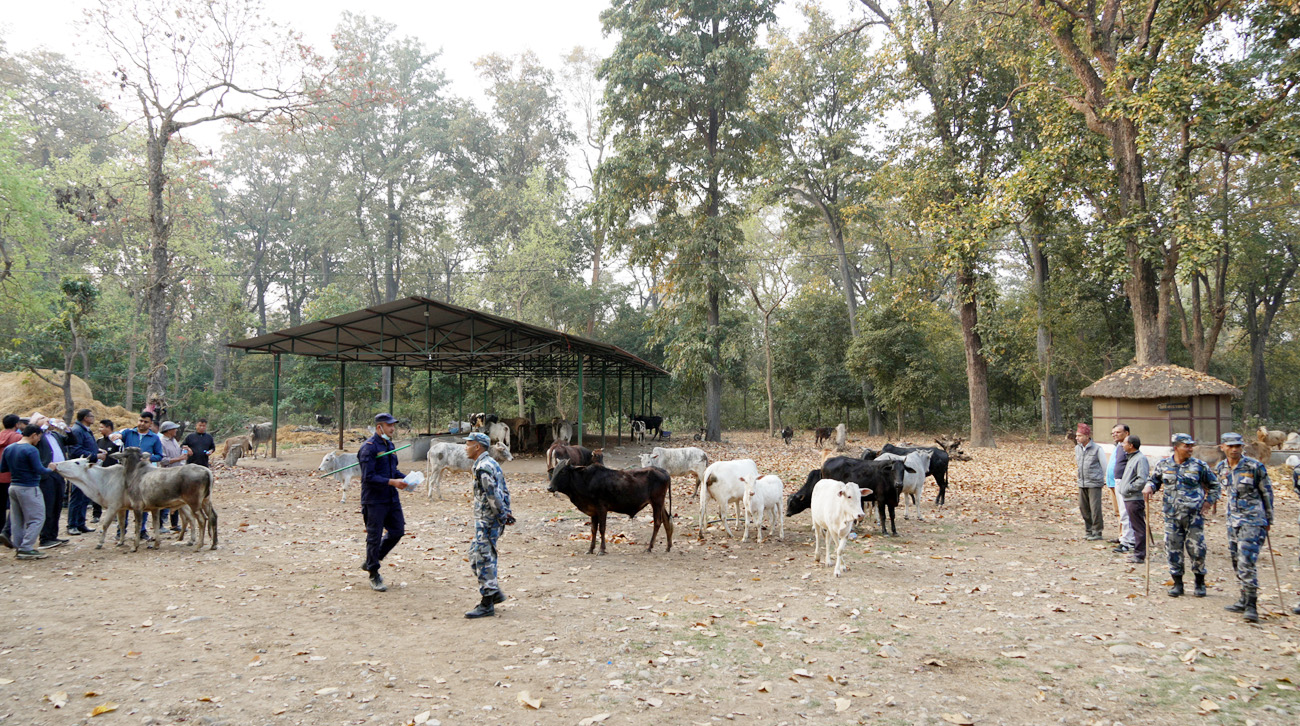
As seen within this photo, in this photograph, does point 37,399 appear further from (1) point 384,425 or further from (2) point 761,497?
(2) point 761,497

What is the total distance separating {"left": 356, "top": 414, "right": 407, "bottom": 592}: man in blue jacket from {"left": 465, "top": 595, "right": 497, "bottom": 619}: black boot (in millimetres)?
1349

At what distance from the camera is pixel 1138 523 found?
8.34 metres

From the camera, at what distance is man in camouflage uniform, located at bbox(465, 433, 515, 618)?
6352mm

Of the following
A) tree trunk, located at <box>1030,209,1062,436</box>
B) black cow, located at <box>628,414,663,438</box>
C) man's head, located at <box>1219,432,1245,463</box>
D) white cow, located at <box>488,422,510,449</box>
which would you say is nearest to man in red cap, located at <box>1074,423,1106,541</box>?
man's head, located at <box>1219,432,1245,463</box>

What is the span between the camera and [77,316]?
18766mm

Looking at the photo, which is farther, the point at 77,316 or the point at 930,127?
the point at 930,127

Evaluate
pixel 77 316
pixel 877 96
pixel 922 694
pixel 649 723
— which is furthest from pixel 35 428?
pixel 877 96

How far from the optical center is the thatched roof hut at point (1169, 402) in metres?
15.4

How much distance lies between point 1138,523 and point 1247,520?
215 centimetres

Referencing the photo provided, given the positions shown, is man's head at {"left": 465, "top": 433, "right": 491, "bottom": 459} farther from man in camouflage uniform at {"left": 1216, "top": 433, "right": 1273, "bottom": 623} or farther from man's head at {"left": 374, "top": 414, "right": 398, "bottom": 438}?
man in camouflage uniform at {"left": 1216, "top": 433, "right": 1273, "bottom": 623}

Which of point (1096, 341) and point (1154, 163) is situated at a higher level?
point (1154, 163)

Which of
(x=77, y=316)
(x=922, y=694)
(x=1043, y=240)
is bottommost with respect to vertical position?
(x=922, y=694)

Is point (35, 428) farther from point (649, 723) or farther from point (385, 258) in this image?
point (385, 258)

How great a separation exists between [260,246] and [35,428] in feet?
146
